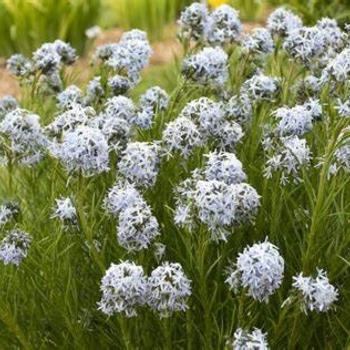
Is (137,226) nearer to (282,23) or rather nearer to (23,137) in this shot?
(23,137)

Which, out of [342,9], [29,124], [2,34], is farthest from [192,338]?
[2,34]

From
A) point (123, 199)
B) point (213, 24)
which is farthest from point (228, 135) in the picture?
point (213, 24)

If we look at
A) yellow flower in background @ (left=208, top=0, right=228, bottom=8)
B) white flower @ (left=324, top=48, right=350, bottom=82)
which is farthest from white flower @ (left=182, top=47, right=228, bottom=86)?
yellow flower in background @ (left=208, top=0, right=228, bottom=8)

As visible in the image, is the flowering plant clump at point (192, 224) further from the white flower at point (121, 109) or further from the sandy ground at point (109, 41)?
the sandy ground at point (109, 41)

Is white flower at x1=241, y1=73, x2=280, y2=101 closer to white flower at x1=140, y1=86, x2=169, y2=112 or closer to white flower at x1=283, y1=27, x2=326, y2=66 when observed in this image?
white flower at x1=283, y1=27, x2=326, y2=66

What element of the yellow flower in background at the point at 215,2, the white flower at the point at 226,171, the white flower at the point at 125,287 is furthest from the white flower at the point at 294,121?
the yellow flower in background at the point at 215,2
